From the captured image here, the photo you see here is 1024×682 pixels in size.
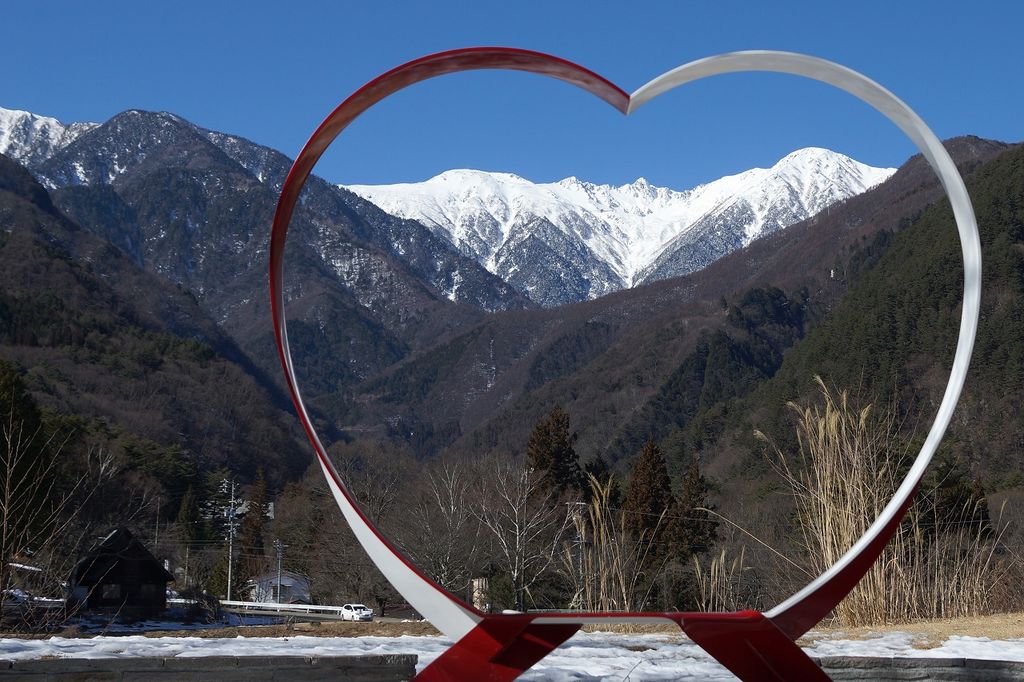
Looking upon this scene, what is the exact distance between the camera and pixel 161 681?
6.30m

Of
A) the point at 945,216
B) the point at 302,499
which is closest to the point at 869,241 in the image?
the point at 945,216

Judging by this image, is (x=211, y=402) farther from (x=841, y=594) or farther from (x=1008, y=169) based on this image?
(x=841, y=594)

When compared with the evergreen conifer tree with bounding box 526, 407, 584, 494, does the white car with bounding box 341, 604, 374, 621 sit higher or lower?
lower

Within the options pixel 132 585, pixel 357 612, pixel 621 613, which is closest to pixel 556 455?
pixel 357 612

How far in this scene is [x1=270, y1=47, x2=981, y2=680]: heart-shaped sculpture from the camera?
20.3 ft

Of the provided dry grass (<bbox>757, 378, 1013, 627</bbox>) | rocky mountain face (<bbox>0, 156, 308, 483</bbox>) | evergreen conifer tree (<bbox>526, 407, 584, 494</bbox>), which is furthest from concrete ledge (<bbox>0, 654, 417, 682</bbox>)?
rocky mountain face (<bbox>0, 156, 308, 483</bbox>)

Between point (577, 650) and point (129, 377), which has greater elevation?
point (129, 377)

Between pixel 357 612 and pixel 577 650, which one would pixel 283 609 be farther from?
pixel 577 650

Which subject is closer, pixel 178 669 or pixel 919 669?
pixel 178 669

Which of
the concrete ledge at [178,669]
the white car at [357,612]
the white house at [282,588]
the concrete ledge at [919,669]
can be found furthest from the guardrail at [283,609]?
the concrete ledge at [919,669]

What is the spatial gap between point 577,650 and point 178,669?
306cm

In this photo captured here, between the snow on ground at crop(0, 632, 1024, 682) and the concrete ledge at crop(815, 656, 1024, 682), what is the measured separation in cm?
71

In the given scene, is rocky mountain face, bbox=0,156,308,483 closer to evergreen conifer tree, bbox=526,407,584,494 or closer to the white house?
the white house

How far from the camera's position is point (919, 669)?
268 inches
